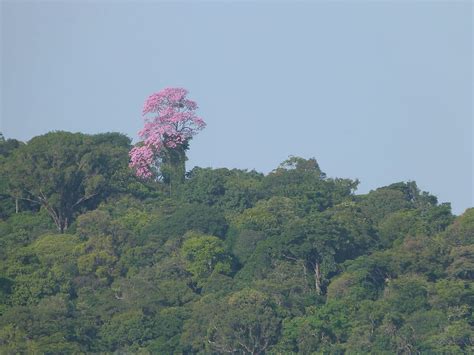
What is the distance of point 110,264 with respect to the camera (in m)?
53.1

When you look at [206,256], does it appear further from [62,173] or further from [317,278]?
[62,173]

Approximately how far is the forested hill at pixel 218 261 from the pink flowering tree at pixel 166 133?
47 cm

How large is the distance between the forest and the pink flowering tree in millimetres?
52

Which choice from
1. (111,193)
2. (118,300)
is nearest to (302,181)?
(111,193)

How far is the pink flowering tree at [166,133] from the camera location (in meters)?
58.8

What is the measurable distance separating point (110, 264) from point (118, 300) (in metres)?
2.71

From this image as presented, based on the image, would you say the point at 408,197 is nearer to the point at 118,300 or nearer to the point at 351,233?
the point at 351,233

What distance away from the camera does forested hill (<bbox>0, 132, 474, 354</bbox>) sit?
48.4 m

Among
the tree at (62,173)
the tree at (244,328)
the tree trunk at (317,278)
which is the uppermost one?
the tree at (62,173)

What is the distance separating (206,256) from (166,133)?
7.09 meters

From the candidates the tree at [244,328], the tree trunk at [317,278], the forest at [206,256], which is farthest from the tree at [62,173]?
the tree at [244,328]

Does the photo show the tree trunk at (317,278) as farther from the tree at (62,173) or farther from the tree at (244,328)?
the tree at (62,173)

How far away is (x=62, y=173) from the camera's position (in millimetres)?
56219

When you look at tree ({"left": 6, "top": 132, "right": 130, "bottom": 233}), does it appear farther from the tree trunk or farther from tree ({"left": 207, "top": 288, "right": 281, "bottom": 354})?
tree ({"left": 207, "top": 288, "right": 281, "bottom": 354})
